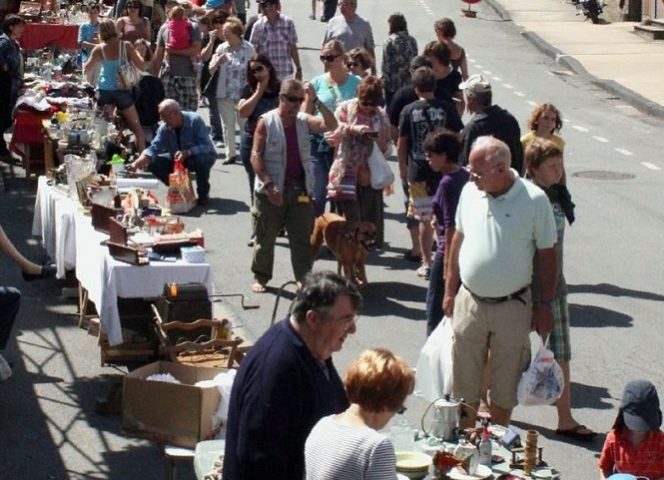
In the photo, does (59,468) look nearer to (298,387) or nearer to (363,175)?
(298,387)

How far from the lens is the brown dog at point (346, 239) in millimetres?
12664

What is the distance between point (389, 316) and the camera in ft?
40.3

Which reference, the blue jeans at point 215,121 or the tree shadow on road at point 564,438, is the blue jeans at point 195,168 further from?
the tree shadow on road at point 564,438

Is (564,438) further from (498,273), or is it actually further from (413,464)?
(413,464)

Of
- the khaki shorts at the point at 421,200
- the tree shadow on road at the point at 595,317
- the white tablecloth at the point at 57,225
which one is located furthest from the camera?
the khaki shorts at the point at 421,200

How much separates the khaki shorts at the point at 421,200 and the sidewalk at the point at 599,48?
1237 cm

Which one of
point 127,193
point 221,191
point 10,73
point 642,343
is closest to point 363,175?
point 127,193

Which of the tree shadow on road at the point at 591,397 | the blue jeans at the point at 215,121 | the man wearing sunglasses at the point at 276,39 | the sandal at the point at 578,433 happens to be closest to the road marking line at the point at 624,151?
the man wearing sunglasses at the point at 276,39

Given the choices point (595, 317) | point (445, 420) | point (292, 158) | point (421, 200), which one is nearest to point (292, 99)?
Answer: point (292, 158)

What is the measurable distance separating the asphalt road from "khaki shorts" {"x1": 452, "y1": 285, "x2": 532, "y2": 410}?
78 centimetres

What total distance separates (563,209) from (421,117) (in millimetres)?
3292

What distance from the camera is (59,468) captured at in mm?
8789

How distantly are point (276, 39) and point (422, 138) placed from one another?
6.36 metres

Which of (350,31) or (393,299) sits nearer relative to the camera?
(393,299)
